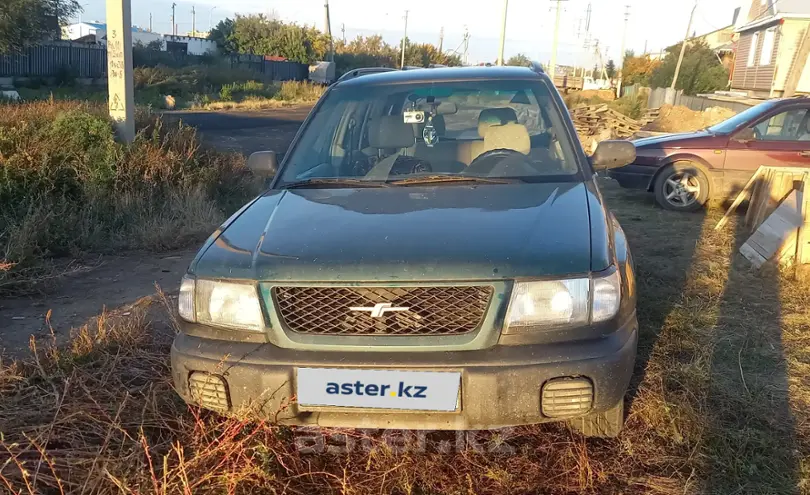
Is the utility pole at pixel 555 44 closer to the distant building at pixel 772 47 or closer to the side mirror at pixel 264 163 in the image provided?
the distant building at pixel 772 47

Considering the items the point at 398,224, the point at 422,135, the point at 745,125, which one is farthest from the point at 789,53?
the point at 398,224

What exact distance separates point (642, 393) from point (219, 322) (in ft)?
6.70

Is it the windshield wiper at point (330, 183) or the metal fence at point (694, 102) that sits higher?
the metal fence at point (694, 102)

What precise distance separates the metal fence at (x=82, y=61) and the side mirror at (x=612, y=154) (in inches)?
1239

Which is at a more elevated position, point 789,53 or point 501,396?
point 789,53

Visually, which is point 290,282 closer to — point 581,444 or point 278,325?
point 278,325

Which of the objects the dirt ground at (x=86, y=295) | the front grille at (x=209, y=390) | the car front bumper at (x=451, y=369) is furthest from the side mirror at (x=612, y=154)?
the dirt ground at (x=86, y=295)

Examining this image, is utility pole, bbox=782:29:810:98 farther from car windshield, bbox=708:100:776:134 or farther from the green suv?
the green suv

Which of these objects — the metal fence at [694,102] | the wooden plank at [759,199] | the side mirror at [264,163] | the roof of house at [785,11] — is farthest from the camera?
the roof of house at [785,11]

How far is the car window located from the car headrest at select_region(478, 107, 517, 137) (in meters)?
5.78

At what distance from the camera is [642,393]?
3199 mm

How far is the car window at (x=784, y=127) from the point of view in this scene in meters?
8.17

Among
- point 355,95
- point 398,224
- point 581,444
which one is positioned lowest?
point 581,444

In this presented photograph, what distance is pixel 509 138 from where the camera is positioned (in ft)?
12.2
